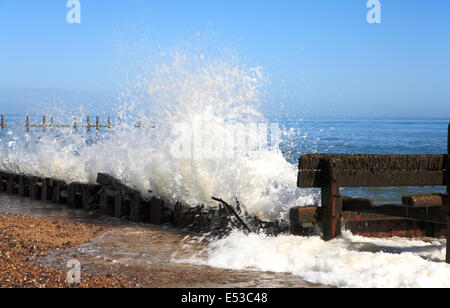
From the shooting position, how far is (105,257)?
724 centimetres

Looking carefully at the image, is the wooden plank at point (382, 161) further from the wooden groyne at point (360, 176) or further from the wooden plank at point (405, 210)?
the wooden plank at point (405, 210)

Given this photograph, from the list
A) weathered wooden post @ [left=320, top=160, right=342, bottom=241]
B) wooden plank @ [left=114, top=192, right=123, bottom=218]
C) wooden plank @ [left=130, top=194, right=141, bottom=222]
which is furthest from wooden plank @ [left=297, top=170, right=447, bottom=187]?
wooden plank @ [left=114, top=192, right=123, bottom=218]

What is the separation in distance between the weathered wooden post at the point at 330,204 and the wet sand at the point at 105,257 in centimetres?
127

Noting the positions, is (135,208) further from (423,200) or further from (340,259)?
(423,200)

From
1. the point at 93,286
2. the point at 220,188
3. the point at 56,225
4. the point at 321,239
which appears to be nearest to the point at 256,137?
the point at 220,188

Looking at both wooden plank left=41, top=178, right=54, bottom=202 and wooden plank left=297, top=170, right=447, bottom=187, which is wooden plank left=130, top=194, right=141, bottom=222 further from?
wooden plank left=297, top=170, right=447, bottom=187

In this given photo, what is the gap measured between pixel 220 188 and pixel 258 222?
61.8 inches

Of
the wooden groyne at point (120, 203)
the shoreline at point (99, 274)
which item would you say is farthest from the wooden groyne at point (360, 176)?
the shoreline at point (99, 274)

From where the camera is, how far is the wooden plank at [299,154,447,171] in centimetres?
695

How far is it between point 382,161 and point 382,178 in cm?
25

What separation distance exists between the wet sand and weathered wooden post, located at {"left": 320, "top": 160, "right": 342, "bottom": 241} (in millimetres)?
1267

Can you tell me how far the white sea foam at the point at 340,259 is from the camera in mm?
5984
